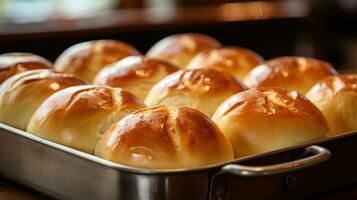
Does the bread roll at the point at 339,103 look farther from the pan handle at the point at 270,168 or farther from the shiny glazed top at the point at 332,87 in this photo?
the pan handle at the point at 270,168

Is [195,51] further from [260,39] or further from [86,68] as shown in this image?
[260,39]

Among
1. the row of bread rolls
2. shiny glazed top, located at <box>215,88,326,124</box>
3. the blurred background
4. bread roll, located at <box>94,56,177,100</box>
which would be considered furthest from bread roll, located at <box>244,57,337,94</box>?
the blurred background

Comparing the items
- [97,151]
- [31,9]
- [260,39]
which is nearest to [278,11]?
[260,39]

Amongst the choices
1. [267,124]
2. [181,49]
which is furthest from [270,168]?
[181,49]

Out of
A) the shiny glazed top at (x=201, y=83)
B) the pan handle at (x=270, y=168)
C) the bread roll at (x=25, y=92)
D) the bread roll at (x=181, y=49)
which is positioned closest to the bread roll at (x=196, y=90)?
the shiny glazed top at (x=201, y=83)

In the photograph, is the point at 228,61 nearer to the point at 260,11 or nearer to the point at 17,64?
the point at 17,64

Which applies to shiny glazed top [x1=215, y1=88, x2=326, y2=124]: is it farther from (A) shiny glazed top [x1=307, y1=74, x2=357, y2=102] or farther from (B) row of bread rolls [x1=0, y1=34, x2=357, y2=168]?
(A) shiny glazed top [x1=307, y1=74, x2=357, y2=102]
